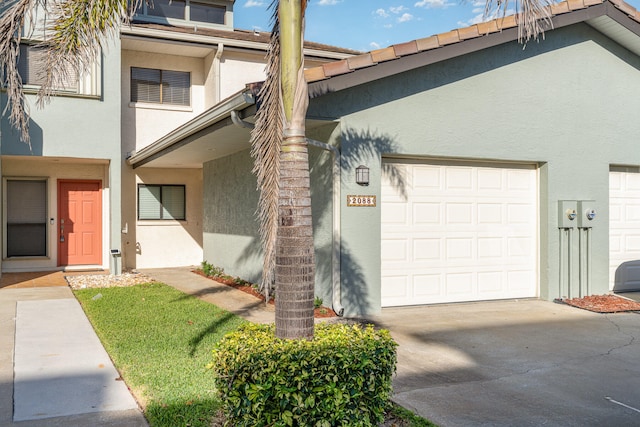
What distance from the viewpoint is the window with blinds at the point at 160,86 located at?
51.4ft

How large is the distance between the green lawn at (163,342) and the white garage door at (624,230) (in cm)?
744

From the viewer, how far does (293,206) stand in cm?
450

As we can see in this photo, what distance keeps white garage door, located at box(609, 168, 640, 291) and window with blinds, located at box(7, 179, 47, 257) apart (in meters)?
13.5

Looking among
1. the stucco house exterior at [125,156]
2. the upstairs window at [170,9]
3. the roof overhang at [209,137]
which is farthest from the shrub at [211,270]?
the upstairs window at [170,9]

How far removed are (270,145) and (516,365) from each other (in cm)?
359

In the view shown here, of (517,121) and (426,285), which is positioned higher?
(517,121)

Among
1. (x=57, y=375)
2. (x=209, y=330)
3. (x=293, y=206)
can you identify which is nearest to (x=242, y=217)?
(x=209, y=330)

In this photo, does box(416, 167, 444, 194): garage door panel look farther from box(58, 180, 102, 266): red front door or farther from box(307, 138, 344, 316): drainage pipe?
box(58, 180, 102, 266): red front door

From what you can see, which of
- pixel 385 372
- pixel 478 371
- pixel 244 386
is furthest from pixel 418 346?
pixel 244 386

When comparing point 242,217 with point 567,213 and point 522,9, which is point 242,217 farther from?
point 522,9

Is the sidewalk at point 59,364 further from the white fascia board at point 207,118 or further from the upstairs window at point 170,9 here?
the upstairs window at point 170,9

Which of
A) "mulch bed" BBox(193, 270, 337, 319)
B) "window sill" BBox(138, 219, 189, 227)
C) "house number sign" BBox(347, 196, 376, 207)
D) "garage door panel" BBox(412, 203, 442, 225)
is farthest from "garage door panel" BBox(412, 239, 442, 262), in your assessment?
"window sill" BBox(138, 219, 189, 227)

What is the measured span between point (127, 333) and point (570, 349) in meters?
5.60

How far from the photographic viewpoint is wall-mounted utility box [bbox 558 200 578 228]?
33.4 ft
